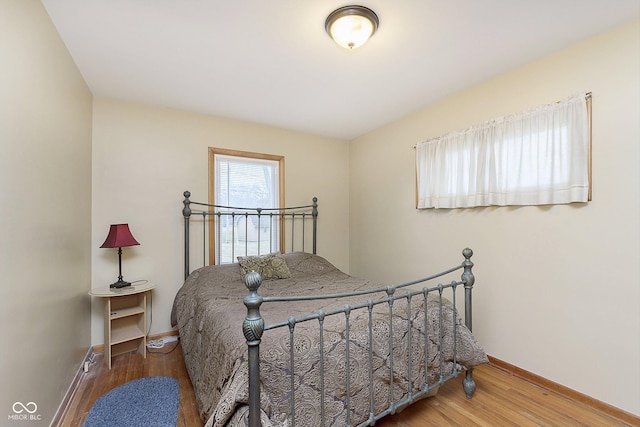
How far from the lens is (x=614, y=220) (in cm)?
178

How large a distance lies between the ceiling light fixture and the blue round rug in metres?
2.56

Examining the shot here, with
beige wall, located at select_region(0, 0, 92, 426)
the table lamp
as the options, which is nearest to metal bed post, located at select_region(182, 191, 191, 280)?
the table lamp

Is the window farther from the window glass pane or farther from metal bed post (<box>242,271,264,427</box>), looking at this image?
metal bed post (<box>242,271,264,427</box>)

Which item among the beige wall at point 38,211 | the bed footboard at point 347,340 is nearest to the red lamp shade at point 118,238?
the beige wall at point 38,211

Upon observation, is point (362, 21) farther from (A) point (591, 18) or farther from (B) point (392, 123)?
(B) point (392, 123)

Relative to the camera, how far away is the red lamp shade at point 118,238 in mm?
2424

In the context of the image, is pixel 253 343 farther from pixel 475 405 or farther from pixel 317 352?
pixel 475 405

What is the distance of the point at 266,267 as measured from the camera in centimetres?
278

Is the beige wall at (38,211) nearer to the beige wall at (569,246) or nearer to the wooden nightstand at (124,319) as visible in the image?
the wooden nightstand at (124,319)

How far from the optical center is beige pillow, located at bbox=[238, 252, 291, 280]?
108 inches

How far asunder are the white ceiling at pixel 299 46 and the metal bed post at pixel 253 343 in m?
1.55

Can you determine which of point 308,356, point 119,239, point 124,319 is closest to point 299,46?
point 308,356

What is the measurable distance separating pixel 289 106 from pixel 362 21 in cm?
143

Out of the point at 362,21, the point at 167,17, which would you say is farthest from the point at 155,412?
the point at 362,21
